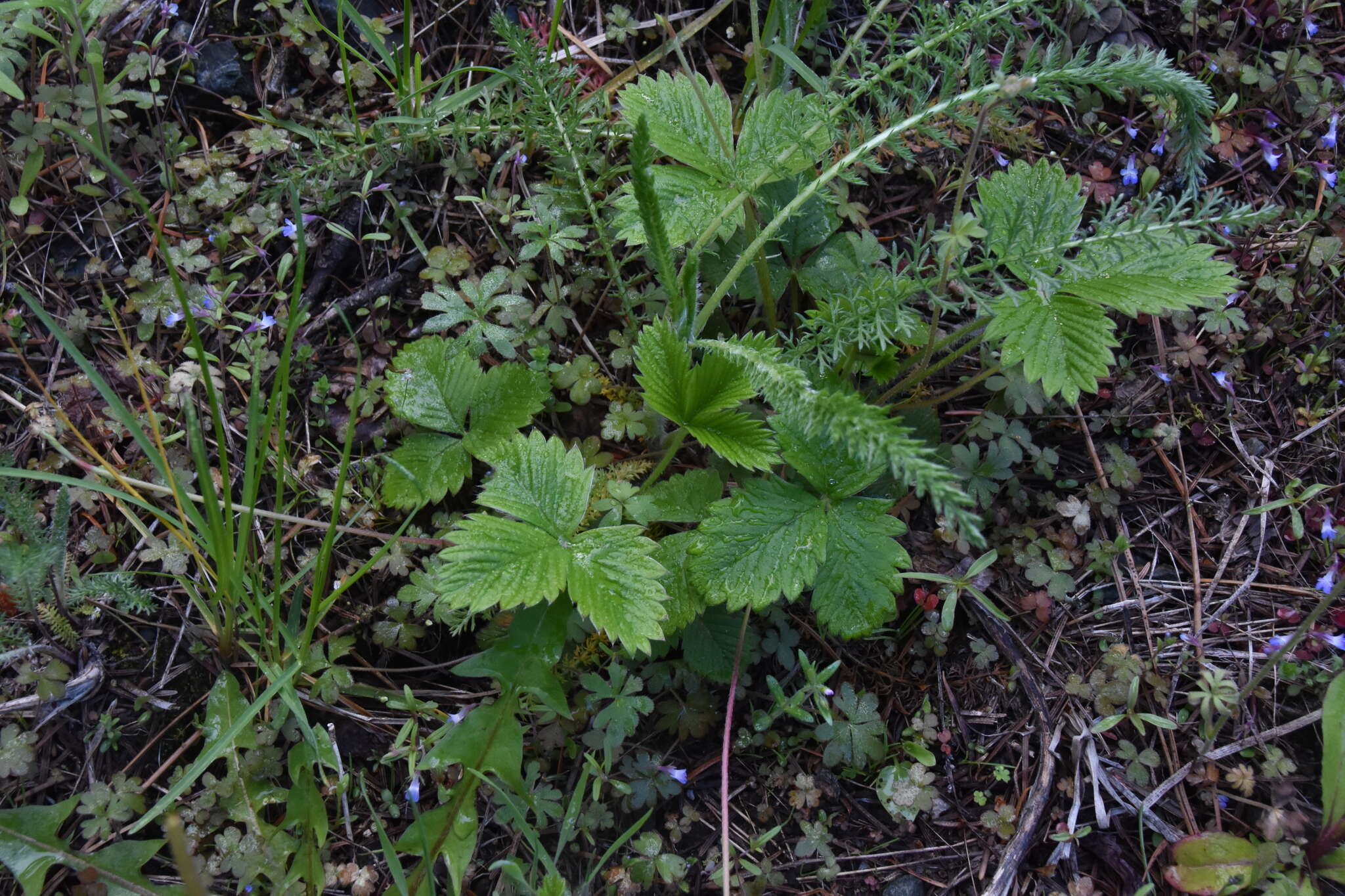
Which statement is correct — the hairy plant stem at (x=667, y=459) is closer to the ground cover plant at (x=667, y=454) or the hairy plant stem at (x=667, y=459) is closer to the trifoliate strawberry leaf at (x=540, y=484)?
the ground cover plant at (x=667, y=454)

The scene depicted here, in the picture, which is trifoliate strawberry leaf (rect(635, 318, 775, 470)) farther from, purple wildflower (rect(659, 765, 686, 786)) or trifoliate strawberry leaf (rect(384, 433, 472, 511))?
purple wildflower (rect(659, 765, 686, 786))

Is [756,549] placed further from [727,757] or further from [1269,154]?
[1269,154]

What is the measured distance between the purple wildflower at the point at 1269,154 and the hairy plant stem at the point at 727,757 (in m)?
2.51

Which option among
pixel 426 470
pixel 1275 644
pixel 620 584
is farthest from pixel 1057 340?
pixel 426 470

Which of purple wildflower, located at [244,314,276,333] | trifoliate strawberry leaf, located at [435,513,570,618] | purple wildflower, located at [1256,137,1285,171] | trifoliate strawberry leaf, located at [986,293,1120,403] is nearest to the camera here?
trifoliate strawberry leaf, located at [435,513,570,618]

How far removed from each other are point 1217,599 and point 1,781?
364cm

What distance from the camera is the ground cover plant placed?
7.61 feet

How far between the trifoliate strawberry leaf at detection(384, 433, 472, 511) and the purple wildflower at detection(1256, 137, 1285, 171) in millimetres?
3019

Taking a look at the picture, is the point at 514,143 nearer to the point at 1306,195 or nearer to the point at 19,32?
the point at 19,32

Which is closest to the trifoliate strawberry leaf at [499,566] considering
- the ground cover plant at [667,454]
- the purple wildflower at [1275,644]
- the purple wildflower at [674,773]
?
the ground cover plant at [667,454]

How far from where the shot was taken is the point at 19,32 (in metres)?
2.97

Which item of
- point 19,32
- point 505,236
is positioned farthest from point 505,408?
point 19,32

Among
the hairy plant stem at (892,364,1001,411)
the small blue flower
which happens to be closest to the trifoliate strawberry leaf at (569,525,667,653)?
the hairy plant stem at (892,364,1001,411)

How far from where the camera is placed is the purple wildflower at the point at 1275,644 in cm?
250
